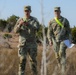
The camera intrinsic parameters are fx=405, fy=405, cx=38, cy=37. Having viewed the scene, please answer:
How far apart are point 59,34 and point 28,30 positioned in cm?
108

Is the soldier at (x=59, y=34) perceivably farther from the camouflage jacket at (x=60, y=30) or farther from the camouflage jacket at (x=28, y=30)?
the camouflage jacket at (x=28, y=30)

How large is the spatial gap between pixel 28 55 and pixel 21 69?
1.13 feet

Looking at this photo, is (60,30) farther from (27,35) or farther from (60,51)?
(27,35)

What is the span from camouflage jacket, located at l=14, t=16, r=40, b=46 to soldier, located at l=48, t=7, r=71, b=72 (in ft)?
2.89

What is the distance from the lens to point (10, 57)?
10.6 m

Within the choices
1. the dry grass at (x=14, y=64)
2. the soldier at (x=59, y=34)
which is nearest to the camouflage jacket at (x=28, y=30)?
the soldier at (x=59, y=34)

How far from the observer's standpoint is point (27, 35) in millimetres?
8680

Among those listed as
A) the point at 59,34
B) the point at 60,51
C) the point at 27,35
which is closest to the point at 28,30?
the point at 27,35

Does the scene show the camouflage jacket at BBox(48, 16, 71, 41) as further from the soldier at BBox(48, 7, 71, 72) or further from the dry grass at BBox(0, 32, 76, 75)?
the dry grass at BBox(0, 32, 76, 75)

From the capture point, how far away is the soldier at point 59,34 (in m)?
9.38

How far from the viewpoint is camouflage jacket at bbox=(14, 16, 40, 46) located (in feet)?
28.1

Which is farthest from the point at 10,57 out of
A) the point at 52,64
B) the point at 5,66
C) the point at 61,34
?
the point at 61,34

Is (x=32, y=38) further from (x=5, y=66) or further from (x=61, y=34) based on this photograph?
(x=5, y=66)

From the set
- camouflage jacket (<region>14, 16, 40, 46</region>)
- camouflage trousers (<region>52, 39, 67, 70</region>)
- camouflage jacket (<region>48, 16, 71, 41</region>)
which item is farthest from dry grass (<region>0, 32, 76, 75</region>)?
camouflage jacket (<region>14, 16, 40, 46</region>)
